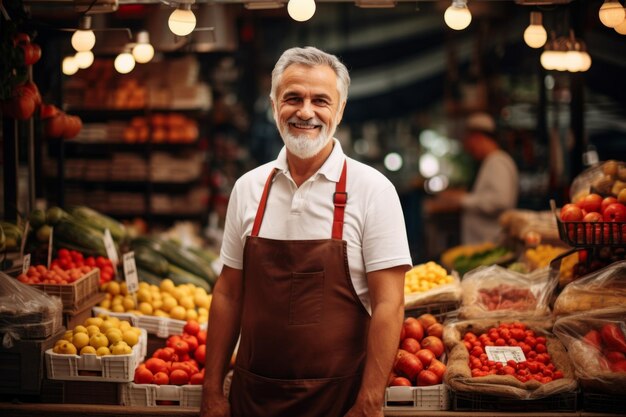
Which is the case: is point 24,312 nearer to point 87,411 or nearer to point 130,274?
point 87,411

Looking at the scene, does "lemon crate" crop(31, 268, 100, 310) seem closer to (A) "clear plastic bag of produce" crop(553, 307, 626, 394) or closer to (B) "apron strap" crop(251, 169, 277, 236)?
(B) "apron strap" crop(251, 169, 277, 236)

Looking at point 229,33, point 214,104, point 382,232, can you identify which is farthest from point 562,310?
point 214,104

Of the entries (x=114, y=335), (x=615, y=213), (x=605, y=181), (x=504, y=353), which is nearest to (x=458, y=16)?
(x=605, y=181)

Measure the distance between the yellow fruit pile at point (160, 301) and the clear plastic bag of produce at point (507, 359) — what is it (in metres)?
1.72

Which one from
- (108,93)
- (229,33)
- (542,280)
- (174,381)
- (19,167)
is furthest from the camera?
(229,33)

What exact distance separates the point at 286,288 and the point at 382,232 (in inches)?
18.6

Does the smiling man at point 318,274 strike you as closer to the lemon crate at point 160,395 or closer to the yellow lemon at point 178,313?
the lemon crate at point 160,395

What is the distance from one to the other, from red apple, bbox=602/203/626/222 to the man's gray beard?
174 cm

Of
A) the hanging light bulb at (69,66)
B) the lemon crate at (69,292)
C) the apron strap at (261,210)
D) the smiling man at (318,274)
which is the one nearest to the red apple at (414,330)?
the smiling man at (318,274)

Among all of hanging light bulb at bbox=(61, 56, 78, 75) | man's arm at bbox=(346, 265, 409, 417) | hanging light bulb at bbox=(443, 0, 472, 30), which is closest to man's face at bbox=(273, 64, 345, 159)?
man's arm at bbox=(346, 265, 409, 417)

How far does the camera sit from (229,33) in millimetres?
10219

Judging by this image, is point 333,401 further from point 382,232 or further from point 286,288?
point 382,232

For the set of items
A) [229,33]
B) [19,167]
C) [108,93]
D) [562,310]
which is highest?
[229,33]

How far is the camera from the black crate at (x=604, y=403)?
367cm
